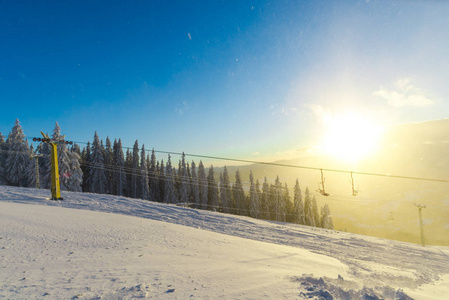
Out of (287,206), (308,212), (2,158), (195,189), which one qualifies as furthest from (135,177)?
(308,212)

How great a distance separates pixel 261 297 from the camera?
463 cm

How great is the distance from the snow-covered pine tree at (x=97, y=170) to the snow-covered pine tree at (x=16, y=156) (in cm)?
1176

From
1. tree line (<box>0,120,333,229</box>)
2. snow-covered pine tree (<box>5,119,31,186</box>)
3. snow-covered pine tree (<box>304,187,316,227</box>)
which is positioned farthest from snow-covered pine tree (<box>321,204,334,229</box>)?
snow-covered pine tree (<box>5,119,31,186</box>)

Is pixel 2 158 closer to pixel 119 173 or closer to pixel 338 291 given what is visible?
pixel 119 173

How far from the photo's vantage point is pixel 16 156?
39.4 metres

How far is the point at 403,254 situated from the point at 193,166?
59912 mm

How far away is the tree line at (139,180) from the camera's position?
39062 millimetres

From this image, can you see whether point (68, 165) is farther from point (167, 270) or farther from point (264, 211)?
point (264, 211)

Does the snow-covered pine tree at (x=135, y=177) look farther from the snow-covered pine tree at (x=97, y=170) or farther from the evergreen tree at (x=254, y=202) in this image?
the evergreen tree at (x=254, y=202)

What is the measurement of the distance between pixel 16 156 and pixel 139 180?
2518cm

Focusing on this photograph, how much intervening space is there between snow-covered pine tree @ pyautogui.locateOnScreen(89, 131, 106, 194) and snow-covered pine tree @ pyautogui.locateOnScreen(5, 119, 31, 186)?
11756 millimetres

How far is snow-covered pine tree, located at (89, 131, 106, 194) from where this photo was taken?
160 ft

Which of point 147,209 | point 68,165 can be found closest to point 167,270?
point 147,209

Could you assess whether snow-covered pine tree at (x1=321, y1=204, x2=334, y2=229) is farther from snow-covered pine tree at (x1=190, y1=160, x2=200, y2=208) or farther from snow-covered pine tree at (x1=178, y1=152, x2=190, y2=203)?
snow-covered pine tree at (x1=178, y1=152, x2=190, y2=203)
